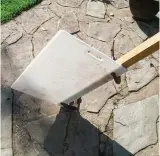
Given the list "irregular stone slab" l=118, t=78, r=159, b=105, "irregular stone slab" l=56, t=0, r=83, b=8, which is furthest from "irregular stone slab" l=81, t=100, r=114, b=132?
"irregular stone slab" l=56, t=0, r=83, b=8

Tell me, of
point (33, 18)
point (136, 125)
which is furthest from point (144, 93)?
point (33, 18)

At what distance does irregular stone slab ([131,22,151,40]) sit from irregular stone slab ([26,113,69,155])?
157cm

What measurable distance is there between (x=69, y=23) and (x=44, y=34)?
1.22ft

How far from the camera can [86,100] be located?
12.8 feet

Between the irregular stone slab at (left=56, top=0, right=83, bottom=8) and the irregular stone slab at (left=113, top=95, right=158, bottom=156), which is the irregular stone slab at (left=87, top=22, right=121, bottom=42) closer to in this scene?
the irregular stone slab at (left=56, top=0, right=83, bottom=8)

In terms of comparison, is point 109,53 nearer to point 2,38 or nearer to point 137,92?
point 137,92

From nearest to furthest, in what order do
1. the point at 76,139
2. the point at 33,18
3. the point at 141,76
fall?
the point at 76,139, the point at 141,76, the point at 33,18

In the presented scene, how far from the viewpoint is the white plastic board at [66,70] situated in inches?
109

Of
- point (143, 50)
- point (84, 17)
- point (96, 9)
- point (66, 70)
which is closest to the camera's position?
point (143, 50)

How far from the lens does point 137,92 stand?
408cm

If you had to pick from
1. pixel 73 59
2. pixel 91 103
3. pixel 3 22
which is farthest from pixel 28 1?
pixel 73 59

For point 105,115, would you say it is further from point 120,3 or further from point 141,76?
point 120,3

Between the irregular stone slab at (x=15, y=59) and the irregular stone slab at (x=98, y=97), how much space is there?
31.8 inches

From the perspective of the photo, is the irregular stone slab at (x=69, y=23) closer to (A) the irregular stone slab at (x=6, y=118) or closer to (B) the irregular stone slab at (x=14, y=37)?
(B) the irregular stone slab at (x=14, y=37)
